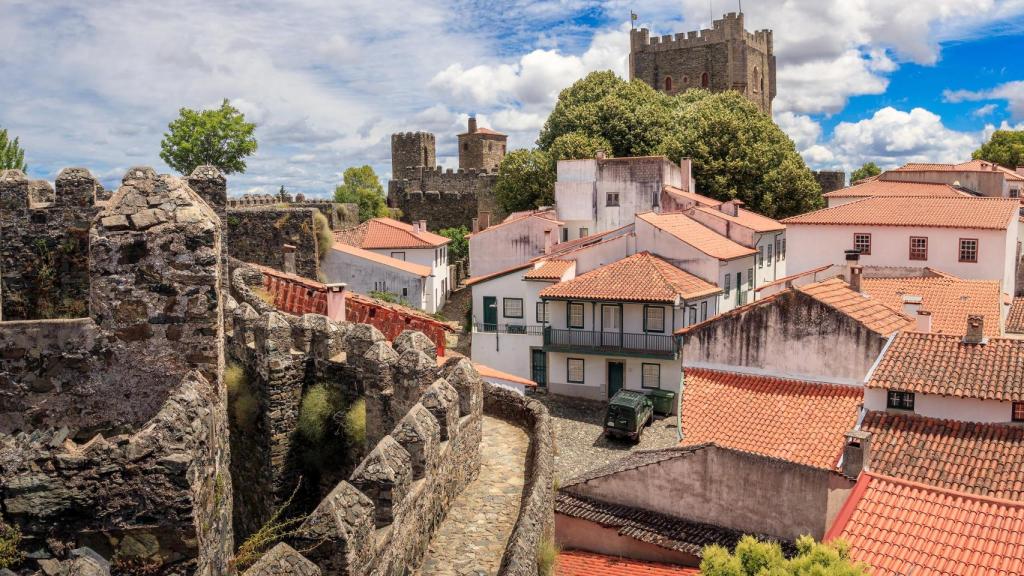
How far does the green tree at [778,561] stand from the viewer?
375 inches

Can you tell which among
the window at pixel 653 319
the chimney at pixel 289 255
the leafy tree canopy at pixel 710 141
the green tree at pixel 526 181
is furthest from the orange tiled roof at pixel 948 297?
the green tree at pixel 526 181

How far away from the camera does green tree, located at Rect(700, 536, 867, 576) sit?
952cm

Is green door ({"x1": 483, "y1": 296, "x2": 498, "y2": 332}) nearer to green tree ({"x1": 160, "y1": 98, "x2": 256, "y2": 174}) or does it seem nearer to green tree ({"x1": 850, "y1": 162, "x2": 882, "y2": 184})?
green tree ({"x1": 160, "y1": 98, "x2": 256, "y2": 174})

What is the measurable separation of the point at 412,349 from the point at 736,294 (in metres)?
29.5

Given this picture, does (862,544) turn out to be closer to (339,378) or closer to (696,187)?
(339,378)

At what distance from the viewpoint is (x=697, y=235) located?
3688cm

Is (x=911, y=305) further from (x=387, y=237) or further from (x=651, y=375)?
(x=387, y=237)

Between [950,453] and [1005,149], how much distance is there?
197ft

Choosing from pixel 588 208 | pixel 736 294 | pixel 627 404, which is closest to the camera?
pixel 627 404

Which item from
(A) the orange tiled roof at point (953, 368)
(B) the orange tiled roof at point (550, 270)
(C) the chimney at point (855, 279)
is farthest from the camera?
(B) the orange tiled roof at point (550, 270)

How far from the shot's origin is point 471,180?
70750 mm

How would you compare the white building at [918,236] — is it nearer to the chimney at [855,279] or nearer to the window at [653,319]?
the chimney at [855,279]

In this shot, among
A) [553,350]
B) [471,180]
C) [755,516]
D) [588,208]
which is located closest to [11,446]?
[755,516]

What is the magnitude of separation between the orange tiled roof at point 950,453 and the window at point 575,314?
1718 cm
